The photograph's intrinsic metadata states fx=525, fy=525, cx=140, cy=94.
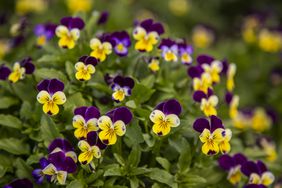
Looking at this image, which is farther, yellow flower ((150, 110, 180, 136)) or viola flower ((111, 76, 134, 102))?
viola flower ((111, 76, 134, 102))

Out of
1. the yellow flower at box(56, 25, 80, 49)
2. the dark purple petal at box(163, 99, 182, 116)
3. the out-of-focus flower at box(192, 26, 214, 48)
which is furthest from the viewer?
the out-of-focus flower at box(192, 26, 214, 48)

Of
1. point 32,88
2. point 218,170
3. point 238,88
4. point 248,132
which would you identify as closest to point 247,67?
point 238,88

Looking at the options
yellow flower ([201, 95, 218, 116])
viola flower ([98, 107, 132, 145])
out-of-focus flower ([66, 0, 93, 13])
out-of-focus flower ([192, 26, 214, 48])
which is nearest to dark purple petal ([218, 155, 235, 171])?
yellow flower ([201, 95, 218, 116])

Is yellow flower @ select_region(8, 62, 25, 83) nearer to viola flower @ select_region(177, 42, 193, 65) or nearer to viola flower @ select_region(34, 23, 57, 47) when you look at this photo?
viola flower @ select_region(34, 23, 57, 47)

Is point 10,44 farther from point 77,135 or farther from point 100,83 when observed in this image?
point 77,135

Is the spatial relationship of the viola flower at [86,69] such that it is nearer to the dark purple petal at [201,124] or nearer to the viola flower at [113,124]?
the viola flower at [113,124]

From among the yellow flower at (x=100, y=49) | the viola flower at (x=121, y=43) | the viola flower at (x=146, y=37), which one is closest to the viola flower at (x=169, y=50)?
the viola flower at (x=146, y=37)

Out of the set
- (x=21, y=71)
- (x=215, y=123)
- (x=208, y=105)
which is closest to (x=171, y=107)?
(x=215, y=123)
